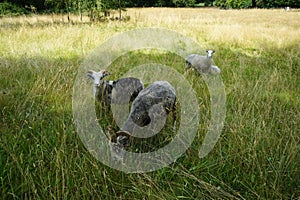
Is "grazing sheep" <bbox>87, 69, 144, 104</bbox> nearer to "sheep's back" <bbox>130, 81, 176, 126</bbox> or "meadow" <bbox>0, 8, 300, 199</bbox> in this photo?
→ "meadow" <bbox>0, 8, 300, 199</bbox>

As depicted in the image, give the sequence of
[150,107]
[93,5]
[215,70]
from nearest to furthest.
Answer: 1. [150,107]
2. [215,70]
3. [93,5]

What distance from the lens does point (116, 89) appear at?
4004 mm

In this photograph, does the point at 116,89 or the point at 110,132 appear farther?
the point at 116,89

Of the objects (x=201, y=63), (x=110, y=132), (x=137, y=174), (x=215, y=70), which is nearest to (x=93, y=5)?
(x=201, y=63)

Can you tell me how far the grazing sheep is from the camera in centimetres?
389

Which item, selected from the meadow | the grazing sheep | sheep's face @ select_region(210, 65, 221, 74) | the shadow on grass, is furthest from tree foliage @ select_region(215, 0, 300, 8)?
the shadow on grass

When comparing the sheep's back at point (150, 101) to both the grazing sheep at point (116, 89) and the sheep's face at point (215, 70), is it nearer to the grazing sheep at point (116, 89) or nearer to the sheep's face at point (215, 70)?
the grazing sheep at point (116, 89)

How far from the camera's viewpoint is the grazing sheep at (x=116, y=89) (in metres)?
3.89

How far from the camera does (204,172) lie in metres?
2.38

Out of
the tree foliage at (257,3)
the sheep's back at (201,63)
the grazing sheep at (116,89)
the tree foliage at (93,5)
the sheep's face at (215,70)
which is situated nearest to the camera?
the grazing sheep at (116,89)

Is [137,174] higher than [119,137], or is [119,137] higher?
[119,137]

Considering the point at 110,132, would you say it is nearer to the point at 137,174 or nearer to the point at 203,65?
the point at 137,174

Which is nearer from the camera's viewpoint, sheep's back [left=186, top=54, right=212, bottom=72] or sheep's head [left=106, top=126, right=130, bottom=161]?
sheep's head [left=106, top=126, right=130, bottom=161]

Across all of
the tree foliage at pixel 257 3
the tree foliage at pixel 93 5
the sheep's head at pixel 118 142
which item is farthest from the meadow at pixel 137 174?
the tree foliage at pixel 257 3
